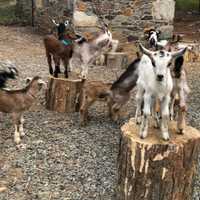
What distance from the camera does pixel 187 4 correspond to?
18.1 m

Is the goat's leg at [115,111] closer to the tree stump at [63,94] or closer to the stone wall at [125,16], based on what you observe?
the tree stump at [63,94]

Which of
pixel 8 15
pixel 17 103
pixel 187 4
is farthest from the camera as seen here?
pixel 187 4

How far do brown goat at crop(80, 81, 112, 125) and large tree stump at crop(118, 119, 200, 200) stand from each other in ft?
7.73

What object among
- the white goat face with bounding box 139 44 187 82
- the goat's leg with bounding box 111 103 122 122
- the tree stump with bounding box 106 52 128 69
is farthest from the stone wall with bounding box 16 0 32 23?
the white goat face with bounding box 139 44 187 82

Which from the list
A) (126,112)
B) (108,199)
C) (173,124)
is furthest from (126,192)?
(126,112)

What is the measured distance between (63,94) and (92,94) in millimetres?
754

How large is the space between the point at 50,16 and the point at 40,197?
9074 mm

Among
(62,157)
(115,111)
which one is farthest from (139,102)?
(115,111)

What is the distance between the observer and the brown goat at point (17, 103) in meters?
6.50

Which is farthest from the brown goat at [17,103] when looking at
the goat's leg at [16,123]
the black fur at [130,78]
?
the black fur at [130,78]

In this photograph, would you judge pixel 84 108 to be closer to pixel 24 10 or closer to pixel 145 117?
pixel 145 117

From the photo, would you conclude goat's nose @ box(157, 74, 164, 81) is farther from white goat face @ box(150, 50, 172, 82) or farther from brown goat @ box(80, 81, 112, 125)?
brown goat @ box(80, 81, 112, 125)

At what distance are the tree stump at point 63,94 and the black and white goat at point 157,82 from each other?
2.98m

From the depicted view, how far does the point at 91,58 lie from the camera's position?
9.23m
